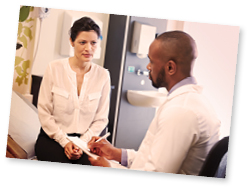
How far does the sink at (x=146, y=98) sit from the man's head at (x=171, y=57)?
0.06 metres

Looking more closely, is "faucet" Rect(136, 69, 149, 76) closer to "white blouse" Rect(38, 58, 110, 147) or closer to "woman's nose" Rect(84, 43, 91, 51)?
"white blouse" Rect(38, 58, 110, 147)

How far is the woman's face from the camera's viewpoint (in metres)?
1.99

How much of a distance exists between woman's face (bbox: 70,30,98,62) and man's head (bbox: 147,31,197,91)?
0.36 meters

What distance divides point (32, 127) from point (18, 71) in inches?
14.8

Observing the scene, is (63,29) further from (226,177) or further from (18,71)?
(226,177)

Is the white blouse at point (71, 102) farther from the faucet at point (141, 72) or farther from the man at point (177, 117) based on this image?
the man at point (177, 117)

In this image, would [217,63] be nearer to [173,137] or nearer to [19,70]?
[173,137]

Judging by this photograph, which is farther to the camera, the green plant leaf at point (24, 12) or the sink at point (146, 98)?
the green plant leaf at point (24, 12)

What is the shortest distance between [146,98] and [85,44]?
20.3 inches

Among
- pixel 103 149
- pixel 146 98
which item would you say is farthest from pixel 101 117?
pixel 146 98

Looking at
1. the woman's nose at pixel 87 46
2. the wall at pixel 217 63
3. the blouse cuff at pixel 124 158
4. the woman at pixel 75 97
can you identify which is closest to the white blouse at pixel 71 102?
the woman at pixel 75 97

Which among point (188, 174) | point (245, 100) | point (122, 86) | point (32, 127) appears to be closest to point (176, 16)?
point (122, 86)

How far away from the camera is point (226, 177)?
6.57ft

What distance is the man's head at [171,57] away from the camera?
1.88m
